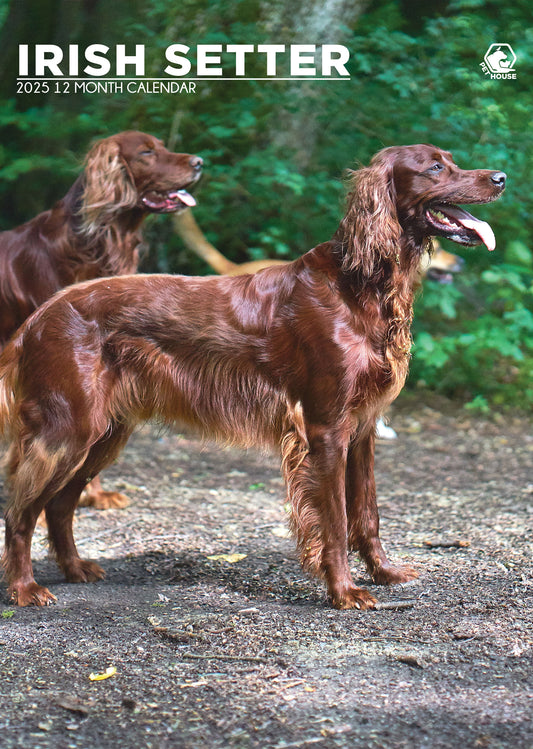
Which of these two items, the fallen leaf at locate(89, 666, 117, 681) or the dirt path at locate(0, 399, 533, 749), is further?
the fallen leaf at locate(89, 666, 117, 681)

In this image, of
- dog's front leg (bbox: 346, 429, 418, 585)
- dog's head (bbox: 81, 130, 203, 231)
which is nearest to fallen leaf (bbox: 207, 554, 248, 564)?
dog's front leg (bbox: 346, 429, 418, 585)

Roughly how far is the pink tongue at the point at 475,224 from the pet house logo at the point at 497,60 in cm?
482

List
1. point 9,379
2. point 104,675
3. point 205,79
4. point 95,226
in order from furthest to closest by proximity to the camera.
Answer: point 205,79 → point 95,226 → point 9,379 → point 104,675

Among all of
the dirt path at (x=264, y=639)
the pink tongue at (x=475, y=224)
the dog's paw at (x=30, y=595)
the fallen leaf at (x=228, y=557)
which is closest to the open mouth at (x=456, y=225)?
the pink tongue at (x=475, y=224)

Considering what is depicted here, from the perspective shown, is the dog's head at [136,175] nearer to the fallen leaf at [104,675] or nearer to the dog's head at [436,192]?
the dog's head at [436,192]

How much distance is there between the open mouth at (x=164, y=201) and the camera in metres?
5.02

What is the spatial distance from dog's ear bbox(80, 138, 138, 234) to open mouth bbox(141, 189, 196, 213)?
A: 0.09m

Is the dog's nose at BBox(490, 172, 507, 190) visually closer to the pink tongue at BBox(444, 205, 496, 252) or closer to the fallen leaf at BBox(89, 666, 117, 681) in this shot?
the pink tongue at BBox(444, 205, 496, 252)

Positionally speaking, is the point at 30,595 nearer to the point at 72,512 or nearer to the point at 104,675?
the point at 72,512

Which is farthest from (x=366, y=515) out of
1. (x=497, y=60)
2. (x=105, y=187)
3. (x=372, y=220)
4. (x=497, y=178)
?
(x=497, y=60)

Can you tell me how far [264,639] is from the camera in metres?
3.17

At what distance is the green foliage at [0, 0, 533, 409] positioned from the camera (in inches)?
299

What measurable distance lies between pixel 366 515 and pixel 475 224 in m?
1.30

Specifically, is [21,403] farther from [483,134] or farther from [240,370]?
[483,134]
